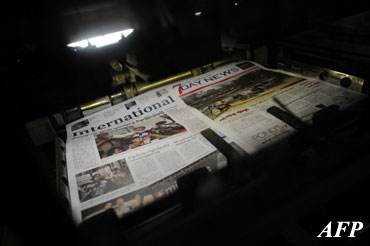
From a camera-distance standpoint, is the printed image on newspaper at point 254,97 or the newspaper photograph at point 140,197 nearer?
the newspaper photograph at point 140,197

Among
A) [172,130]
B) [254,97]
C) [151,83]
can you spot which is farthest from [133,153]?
[254,97]

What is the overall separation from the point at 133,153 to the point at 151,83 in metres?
0.39

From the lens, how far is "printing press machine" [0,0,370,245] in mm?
188

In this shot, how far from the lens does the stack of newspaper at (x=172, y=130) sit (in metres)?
0.55

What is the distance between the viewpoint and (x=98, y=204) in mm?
516

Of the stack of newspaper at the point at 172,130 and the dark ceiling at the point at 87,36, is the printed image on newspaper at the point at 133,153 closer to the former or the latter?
the stack of newspaper at the point at 172,130

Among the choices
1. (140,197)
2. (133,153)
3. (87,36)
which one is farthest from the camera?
(133,153)

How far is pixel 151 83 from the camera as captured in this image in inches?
12.5

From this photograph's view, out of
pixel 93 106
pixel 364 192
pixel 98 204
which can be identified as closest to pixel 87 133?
pixel 93 106

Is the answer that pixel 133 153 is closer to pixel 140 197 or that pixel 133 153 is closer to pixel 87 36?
pixel 140 197

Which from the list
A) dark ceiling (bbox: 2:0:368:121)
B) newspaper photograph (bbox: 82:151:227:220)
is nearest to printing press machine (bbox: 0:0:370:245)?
dark ceiling (bbox: 2:0:368:121)

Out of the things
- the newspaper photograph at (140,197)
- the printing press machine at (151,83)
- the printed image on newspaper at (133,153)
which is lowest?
the newspaper photograph at (140,197)

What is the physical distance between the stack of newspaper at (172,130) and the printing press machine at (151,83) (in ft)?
0.48

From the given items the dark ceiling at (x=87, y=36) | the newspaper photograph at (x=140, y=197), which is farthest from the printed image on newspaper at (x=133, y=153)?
the dark ceiling at (x=87, y=36)
